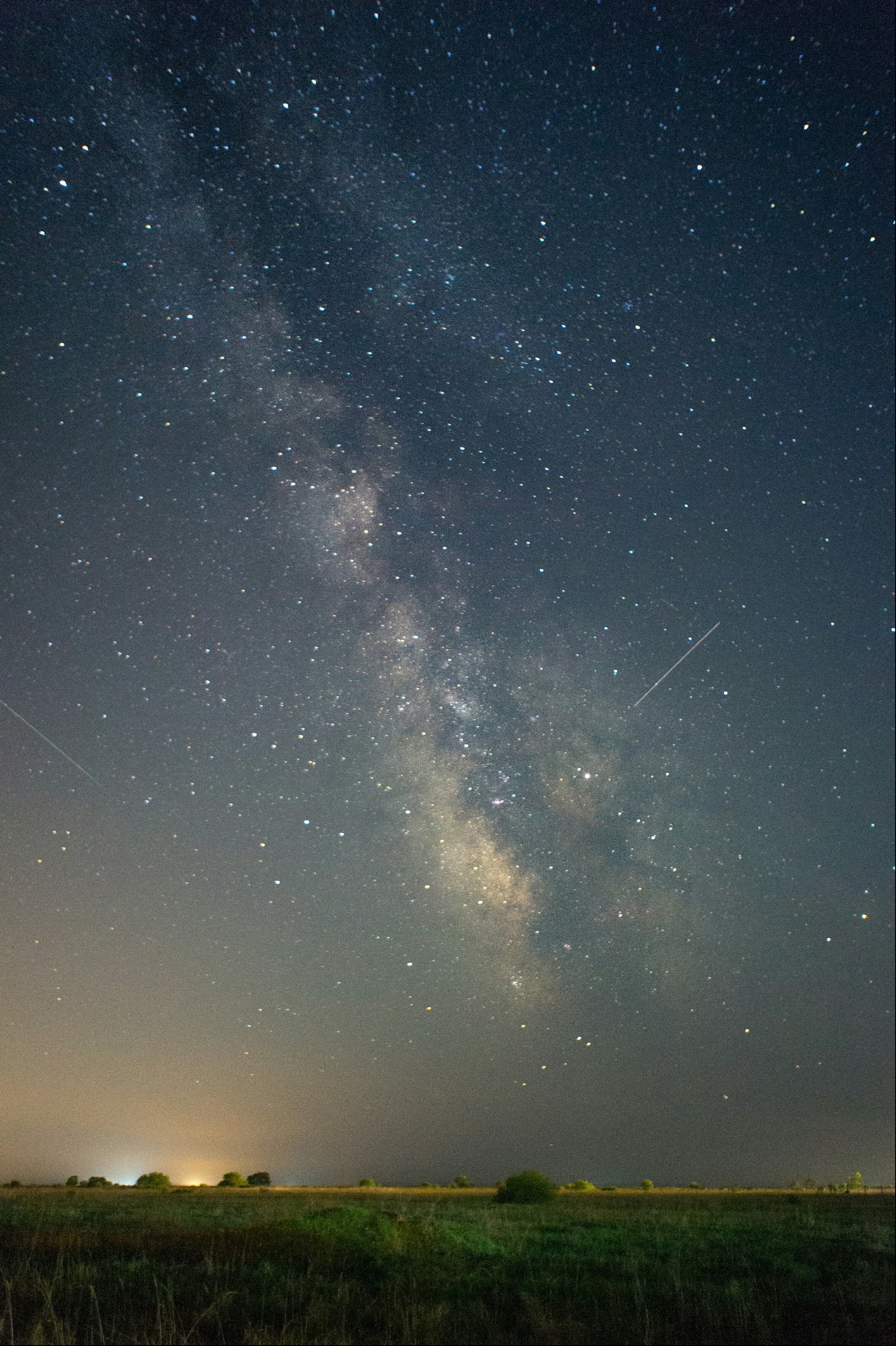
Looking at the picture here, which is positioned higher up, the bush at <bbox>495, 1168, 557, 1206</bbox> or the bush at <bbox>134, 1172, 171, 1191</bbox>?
the bush at <bbox>495, 1168, 557, 1206</bbox>

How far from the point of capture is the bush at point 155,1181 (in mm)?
50875

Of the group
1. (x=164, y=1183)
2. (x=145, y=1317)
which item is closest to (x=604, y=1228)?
(x=145, y=1317)

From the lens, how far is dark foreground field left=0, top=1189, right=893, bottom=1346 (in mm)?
7414

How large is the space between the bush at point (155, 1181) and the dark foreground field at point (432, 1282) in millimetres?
39030

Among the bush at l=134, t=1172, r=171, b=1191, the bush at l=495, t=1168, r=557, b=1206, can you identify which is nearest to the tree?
the bush at l=134, t=1172, r=171, b=1191

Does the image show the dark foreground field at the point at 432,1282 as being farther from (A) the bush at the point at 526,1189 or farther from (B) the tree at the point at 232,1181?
A: (B) the tree at the point at 232,1181

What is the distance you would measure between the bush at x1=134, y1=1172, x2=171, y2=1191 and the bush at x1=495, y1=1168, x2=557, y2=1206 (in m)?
29.2

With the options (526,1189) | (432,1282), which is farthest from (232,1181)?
(432,1282)

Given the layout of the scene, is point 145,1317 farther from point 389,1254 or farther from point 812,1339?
point 812,1339

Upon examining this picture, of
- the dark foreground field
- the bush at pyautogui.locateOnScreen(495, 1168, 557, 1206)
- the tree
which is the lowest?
the tree

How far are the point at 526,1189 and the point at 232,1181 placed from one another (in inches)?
1738

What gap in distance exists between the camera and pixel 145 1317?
7.64 metres

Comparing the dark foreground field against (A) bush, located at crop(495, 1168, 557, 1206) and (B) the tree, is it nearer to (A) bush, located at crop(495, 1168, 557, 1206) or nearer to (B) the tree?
(A) bush, located at crop(495, 1168, 557, 1206)

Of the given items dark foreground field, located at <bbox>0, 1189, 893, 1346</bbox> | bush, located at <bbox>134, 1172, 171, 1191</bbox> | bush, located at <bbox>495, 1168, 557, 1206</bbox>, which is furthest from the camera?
bush, located at <bbox>134, 1172, 171, 1191</bbox>
